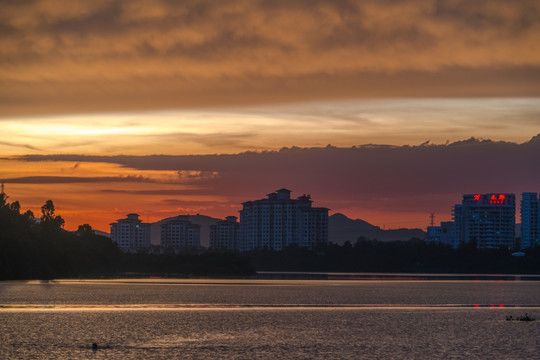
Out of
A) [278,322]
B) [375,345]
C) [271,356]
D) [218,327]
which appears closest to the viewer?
[271,356]

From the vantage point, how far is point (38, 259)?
16450 cm

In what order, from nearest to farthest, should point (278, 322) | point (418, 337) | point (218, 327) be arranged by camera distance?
1. point (418, 337)
2. point (218, 327)
3. point (278, 322)

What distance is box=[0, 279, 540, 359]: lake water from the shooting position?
152 ft

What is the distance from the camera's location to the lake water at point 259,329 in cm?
4628

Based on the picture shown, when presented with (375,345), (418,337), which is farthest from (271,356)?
(418,337)

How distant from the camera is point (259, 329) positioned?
5975 centimetres

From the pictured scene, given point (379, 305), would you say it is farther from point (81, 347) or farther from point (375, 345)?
point (81, 347)

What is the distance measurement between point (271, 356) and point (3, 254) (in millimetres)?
113154

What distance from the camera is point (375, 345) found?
167 feet

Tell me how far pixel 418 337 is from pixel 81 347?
21.8 meters

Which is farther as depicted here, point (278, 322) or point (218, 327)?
point (278, 322)

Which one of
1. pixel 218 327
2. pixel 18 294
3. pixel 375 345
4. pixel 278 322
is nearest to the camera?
pixel 375 345

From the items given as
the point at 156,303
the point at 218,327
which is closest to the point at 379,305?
the point at 156,303

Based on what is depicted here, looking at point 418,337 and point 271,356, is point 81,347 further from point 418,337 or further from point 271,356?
point 418,337
